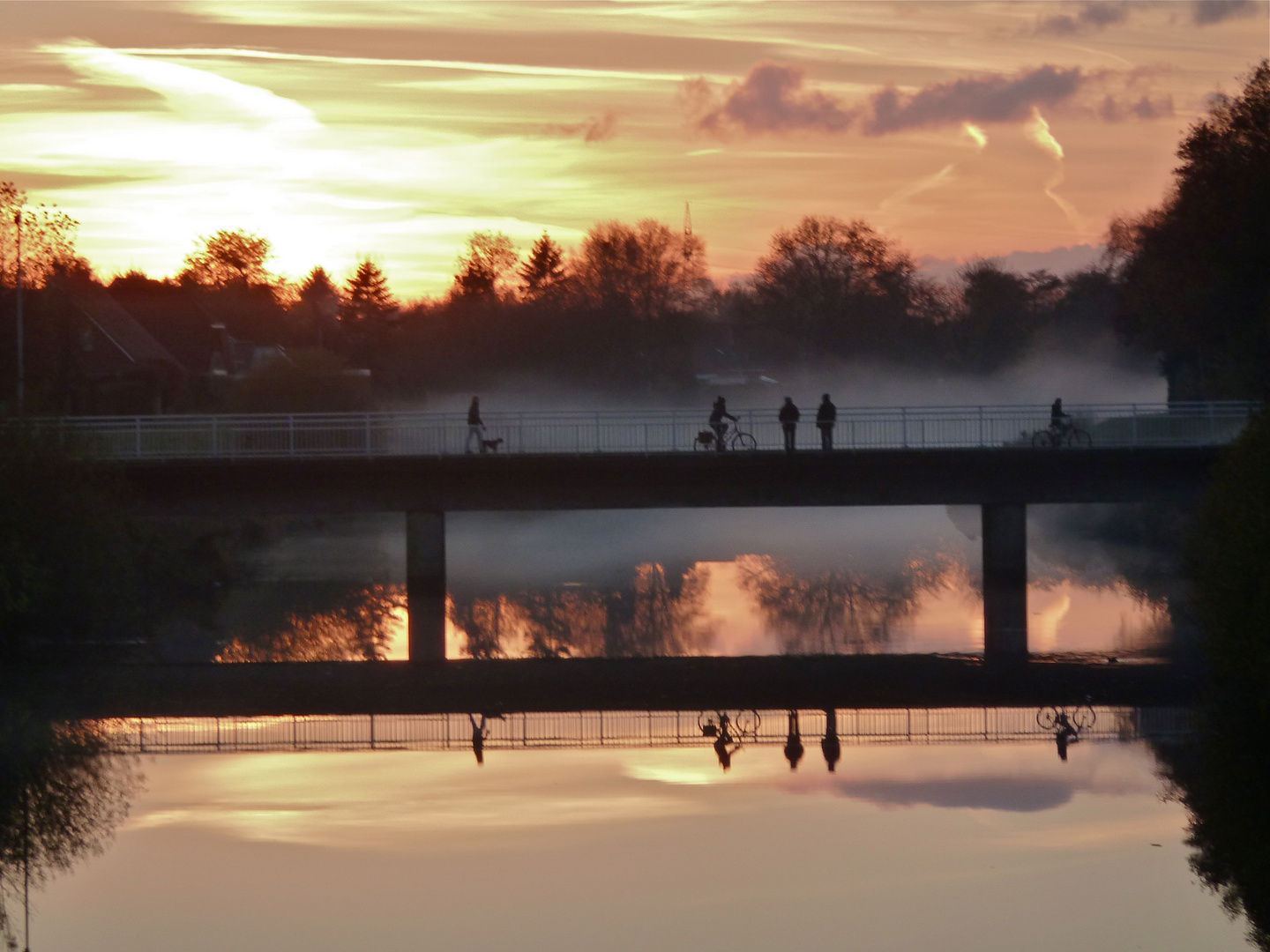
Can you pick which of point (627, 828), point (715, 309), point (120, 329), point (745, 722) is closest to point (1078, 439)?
point (745, 722)

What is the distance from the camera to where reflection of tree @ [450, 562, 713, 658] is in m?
34.3

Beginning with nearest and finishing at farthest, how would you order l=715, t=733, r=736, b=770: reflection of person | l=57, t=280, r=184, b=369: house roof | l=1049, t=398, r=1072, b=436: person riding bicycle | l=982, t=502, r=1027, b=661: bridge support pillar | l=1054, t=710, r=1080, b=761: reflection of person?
l=715, t=733, r=736, b=770: reflection of person → l=1054, t=710, r=1080, b=761: reflection of person → l=982, t=502, r=1027, b=661: bridge support pillar → l=1049, t=398, r=1072, b=436: person riding bicycle → l=57, t=280, r=184, b=369: house roof

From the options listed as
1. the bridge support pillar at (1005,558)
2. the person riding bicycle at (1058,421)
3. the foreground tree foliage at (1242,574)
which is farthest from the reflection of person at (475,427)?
the foreground tree foliage at (1242,574)

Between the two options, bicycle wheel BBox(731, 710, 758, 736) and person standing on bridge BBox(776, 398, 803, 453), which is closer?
bicycle wheel BBox(731, 710, 758, 736)

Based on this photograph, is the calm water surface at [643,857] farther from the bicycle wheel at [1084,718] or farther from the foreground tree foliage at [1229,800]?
the bicycle wheel at [1084,718]

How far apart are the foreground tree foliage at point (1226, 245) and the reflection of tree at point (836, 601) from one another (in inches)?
431

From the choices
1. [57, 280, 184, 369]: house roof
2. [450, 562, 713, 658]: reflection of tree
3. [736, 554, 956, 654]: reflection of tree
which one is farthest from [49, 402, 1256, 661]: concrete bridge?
[57, 280, 184, 369]: house roof

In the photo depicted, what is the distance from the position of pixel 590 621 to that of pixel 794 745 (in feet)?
49.4

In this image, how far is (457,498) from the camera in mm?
39594

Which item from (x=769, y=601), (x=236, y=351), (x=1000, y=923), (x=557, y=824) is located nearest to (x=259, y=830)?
(x=557, y=824)

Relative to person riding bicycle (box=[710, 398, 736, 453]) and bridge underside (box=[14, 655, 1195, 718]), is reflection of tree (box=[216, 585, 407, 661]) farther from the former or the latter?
person riding bicycle (box=[710, 398, 736, 453])

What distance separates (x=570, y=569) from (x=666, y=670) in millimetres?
19129

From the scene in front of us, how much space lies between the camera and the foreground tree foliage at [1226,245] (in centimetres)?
4422

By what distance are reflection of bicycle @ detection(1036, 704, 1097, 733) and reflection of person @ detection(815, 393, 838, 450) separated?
46.3ft
